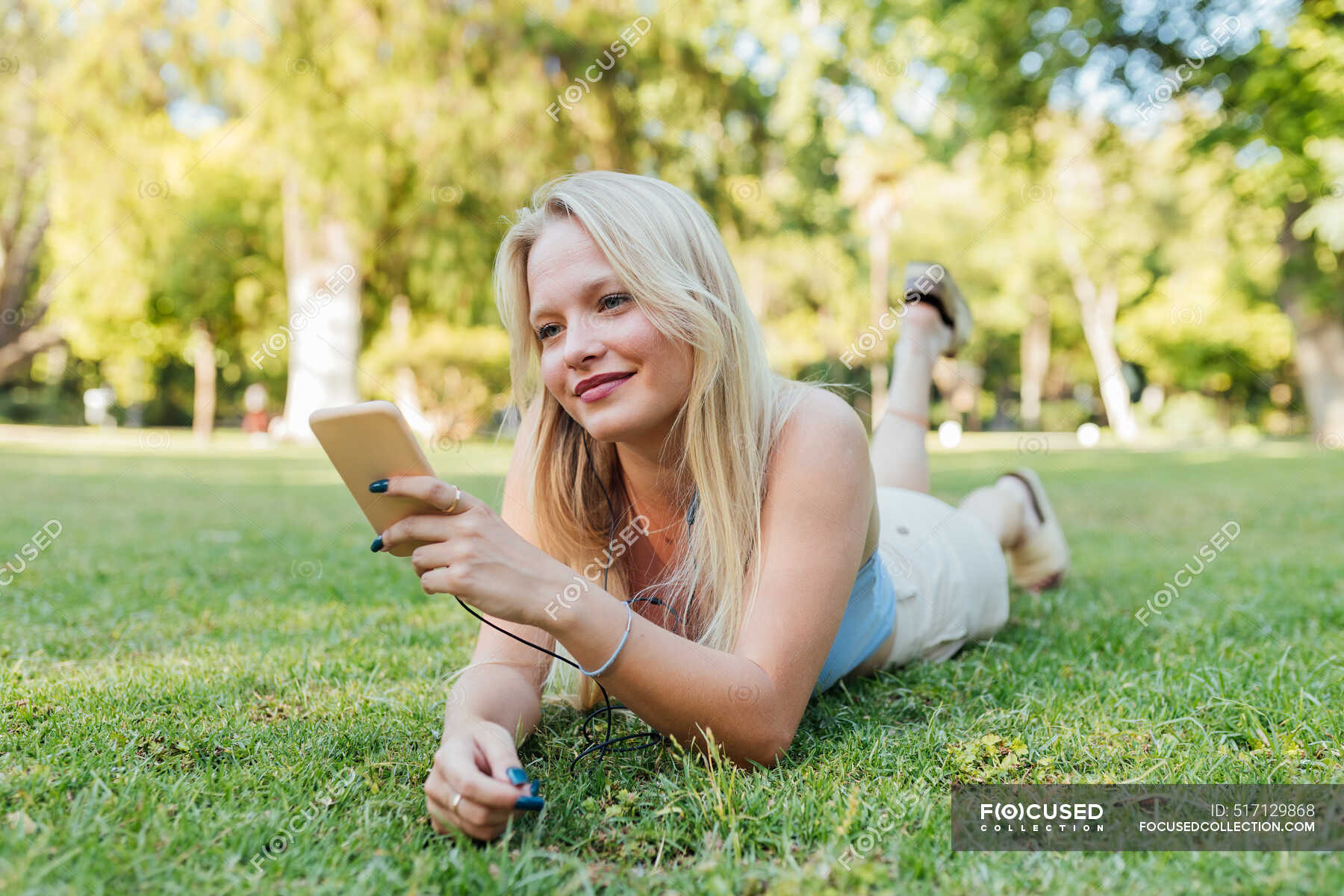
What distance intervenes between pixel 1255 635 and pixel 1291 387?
4071cm

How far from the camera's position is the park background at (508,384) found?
1782 millimetres

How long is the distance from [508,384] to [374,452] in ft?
57.4

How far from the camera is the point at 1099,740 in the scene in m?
2.19

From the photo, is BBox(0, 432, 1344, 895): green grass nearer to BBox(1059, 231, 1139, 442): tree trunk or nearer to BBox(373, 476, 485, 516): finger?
BBox(373, 476, 485, 516): finger

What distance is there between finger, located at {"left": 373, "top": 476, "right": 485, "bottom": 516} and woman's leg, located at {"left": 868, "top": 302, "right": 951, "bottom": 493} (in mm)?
2460

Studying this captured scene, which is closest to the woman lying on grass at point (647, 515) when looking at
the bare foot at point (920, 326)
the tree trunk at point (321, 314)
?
the bare foot at point (920, 326)

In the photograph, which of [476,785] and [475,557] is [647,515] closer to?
[475,557]

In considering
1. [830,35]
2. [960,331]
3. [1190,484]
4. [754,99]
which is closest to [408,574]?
[960,331]

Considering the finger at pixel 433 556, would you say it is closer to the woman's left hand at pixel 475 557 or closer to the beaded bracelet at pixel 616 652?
the woman's left hand at pixel 475 557

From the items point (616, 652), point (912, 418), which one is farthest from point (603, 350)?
point (912, 418)

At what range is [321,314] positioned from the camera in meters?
18.2

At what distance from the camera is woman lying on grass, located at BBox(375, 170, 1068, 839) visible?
67.6 inches

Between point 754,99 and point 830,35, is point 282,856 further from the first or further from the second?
point 830,35

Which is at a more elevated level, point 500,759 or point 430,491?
point 430,491
